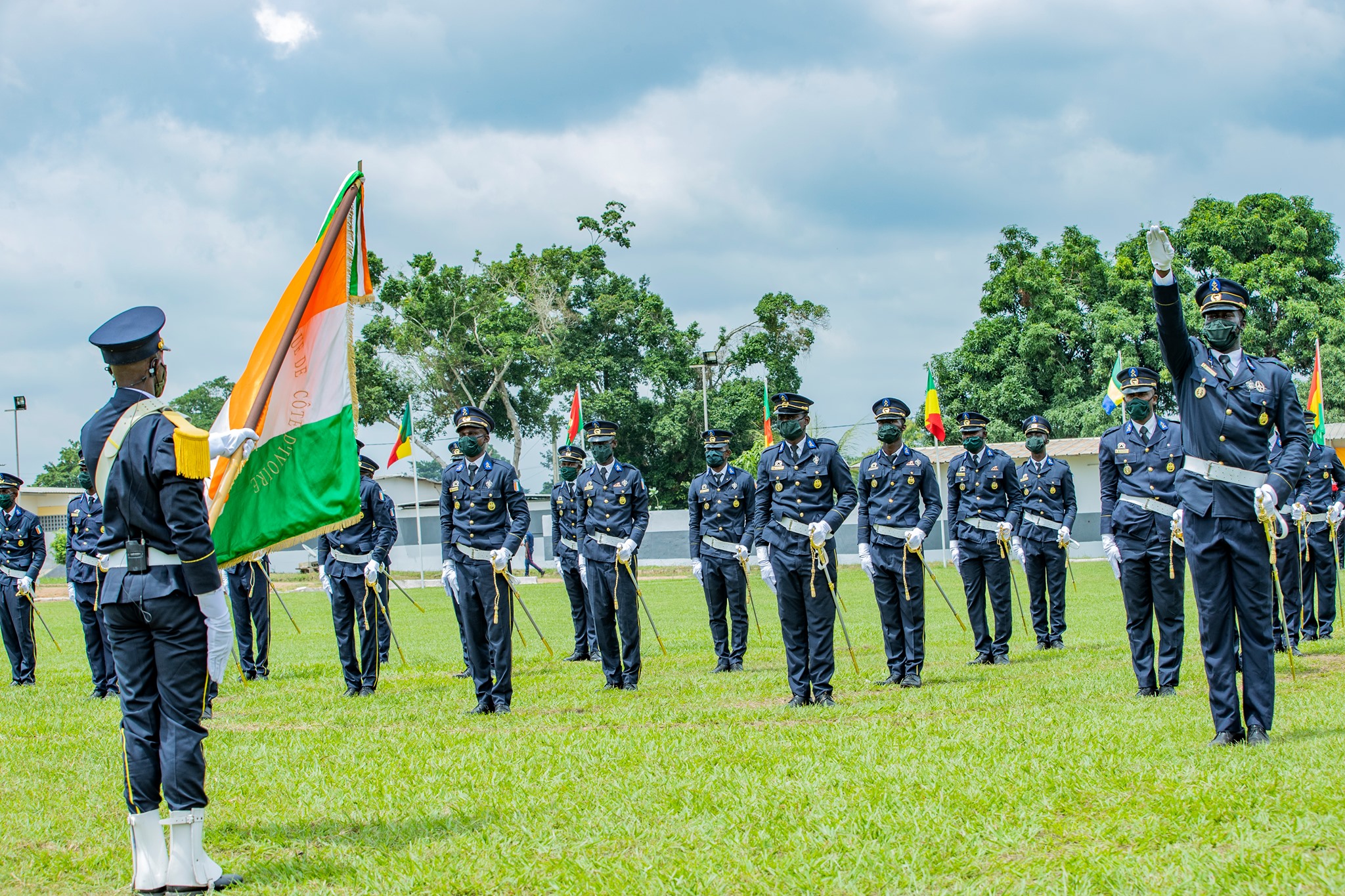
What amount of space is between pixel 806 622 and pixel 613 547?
2503 millimetres

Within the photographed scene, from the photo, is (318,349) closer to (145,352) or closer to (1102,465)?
(145,352)

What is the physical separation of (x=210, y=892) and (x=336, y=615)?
6.60m

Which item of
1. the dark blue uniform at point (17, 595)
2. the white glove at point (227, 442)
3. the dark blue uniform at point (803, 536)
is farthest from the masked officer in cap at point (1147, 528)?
the dark blue uniform at point (17, 595)

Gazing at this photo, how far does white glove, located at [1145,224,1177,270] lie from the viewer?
575 cm

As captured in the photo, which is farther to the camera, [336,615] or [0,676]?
[0,676]

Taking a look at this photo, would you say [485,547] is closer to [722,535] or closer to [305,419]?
[305,419]

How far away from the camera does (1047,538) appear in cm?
1309

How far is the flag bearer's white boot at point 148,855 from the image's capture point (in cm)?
460

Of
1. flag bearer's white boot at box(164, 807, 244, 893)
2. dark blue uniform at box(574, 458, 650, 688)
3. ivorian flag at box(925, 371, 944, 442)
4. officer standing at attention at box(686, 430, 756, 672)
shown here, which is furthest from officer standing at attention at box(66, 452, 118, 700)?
ivorian flag at box(925, 371, 944, 442)

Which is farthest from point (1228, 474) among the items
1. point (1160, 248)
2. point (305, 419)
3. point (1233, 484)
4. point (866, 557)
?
point (305, 419)

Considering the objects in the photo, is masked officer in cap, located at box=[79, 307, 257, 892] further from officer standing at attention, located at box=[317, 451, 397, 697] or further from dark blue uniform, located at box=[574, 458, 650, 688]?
officer standing at attention, located at box=[317, 451, 397, 697]

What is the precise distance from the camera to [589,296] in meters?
44.7

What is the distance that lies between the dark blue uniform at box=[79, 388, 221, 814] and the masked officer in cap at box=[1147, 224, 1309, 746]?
4892 mm

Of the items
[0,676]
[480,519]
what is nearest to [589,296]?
[0,676]
